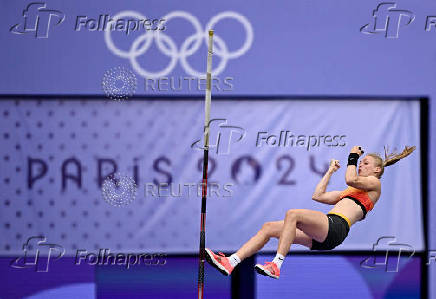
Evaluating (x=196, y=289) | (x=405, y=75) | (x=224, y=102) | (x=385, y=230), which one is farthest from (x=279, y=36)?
(x=196, y=289)

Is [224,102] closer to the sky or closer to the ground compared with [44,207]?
closer to the sky

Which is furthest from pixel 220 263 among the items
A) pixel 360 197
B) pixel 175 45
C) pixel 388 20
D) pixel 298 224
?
pixel 388 20

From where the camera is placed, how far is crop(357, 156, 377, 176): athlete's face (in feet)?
16.5

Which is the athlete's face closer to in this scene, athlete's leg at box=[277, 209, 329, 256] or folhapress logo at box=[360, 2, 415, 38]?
athlete's leg at box=[277, 209, 329, 256]

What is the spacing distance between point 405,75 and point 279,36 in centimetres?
106

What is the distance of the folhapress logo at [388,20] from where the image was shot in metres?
5.16

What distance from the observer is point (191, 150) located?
16.7 ft

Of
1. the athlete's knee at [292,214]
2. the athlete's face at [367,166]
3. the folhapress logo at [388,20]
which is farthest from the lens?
the folhapress logo at [388,20]

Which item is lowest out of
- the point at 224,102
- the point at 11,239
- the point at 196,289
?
the point at 196,289

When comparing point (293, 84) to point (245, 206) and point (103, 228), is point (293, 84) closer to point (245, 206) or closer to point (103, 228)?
point (245, 206)

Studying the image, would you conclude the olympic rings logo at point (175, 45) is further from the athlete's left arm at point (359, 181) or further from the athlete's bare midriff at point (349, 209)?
the athlete's bare midriff at point (349, 209)

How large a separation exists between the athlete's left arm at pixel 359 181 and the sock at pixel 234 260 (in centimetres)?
102

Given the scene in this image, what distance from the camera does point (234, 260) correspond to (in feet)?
15.9

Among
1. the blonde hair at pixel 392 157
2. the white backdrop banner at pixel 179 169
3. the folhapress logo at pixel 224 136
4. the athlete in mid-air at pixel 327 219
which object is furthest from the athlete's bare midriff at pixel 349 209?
the folhapress logo at pixel 224 136
